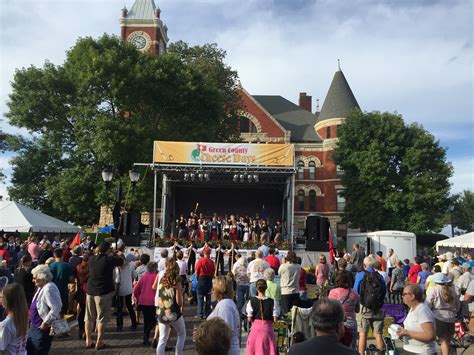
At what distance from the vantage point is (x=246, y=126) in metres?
47.9

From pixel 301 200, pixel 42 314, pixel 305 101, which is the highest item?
pixel 305 101

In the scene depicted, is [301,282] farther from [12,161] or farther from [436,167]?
[436,167]

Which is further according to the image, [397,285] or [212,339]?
[397,285]

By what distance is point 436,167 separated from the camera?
34.9m

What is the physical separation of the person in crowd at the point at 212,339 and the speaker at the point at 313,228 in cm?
1776

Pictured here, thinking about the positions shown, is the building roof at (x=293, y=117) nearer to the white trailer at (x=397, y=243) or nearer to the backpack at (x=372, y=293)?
the white trailer at (x=397, y=243)

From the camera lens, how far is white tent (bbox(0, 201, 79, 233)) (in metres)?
18.5

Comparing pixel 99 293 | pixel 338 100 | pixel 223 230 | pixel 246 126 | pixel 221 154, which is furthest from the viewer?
pixel 246 126

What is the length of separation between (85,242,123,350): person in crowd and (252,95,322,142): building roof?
42243 millimetres

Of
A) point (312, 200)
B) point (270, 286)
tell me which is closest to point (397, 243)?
point (270, 286)

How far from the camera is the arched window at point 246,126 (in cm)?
4759

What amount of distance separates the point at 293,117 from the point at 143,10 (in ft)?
70.1

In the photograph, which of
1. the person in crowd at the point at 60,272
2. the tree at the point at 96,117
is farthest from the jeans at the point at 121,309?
the tree at the point at 96,117

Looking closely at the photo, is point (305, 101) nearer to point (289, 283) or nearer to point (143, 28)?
point (143, 28)
